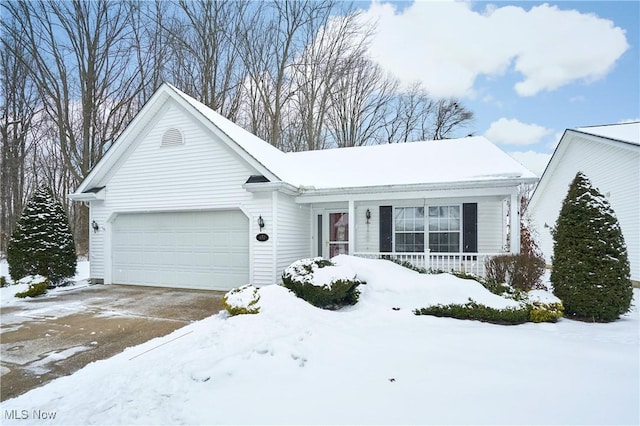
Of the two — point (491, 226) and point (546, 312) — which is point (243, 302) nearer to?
point (546, 312)

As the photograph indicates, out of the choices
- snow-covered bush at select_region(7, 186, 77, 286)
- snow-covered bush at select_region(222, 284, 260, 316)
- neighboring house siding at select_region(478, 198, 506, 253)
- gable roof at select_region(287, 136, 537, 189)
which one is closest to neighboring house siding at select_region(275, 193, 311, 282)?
gable roof at select_region(287, 136, 537, 189)

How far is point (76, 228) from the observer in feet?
68.9

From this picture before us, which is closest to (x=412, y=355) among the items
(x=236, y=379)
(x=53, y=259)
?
(x=236, y=379)

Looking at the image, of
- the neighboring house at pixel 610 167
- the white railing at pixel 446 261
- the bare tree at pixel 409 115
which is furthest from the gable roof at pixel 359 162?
the bare tree at pixel 409 115

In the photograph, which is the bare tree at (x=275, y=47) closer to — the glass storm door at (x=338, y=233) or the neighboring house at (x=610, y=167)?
the glass storm door at (x=338, y=233)

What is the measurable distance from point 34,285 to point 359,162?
9.99m

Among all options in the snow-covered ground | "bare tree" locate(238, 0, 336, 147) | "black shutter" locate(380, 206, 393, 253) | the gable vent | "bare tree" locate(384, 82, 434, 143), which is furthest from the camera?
"bare tree" locate(384, 82, 434, 143)

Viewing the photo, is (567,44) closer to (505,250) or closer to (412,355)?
(505,250)

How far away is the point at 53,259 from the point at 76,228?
531 inches

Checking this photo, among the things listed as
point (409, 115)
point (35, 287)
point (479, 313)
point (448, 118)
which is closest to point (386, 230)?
point (479, 313)

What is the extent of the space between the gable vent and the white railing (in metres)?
6.20

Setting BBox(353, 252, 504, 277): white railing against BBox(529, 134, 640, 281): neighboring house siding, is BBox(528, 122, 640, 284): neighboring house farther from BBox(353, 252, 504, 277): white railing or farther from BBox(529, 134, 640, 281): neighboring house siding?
BBox(353, 252, 504, 277): white railing

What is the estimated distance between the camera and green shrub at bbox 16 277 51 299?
8.59m

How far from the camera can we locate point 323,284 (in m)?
6.73
